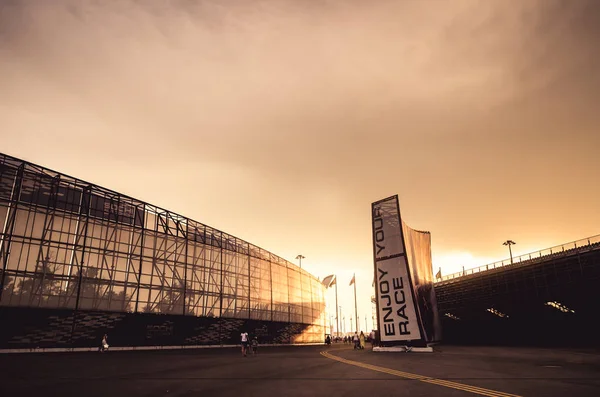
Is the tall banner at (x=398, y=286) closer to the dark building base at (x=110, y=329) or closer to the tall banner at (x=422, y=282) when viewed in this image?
the tall banner at (x=422, y=282)

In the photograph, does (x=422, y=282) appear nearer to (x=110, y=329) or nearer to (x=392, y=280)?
(x=392, y=280)

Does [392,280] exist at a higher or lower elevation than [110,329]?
higher

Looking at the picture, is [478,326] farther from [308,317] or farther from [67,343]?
[67,343]

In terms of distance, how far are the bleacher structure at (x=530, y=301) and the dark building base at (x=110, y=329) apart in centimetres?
3266

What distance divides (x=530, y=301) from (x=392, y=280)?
2606 cm

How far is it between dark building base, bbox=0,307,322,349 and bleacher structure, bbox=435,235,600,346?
32.7 m

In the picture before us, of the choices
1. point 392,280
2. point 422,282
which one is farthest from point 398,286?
point 422,282

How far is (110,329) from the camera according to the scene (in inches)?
1567

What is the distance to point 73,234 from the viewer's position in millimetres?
38625

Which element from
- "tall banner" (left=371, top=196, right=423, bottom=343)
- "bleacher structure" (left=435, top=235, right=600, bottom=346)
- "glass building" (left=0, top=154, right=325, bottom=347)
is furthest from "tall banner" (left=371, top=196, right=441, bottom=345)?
"glass building" (left=0, top=154, right=325, bottom=347)

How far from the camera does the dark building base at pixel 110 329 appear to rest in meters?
33.2

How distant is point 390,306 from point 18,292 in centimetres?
3291

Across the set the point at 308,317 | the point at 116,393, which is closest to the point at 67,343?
the point at 116,393

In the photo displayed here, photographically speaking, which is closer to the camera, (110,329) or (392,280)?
(392,280)
